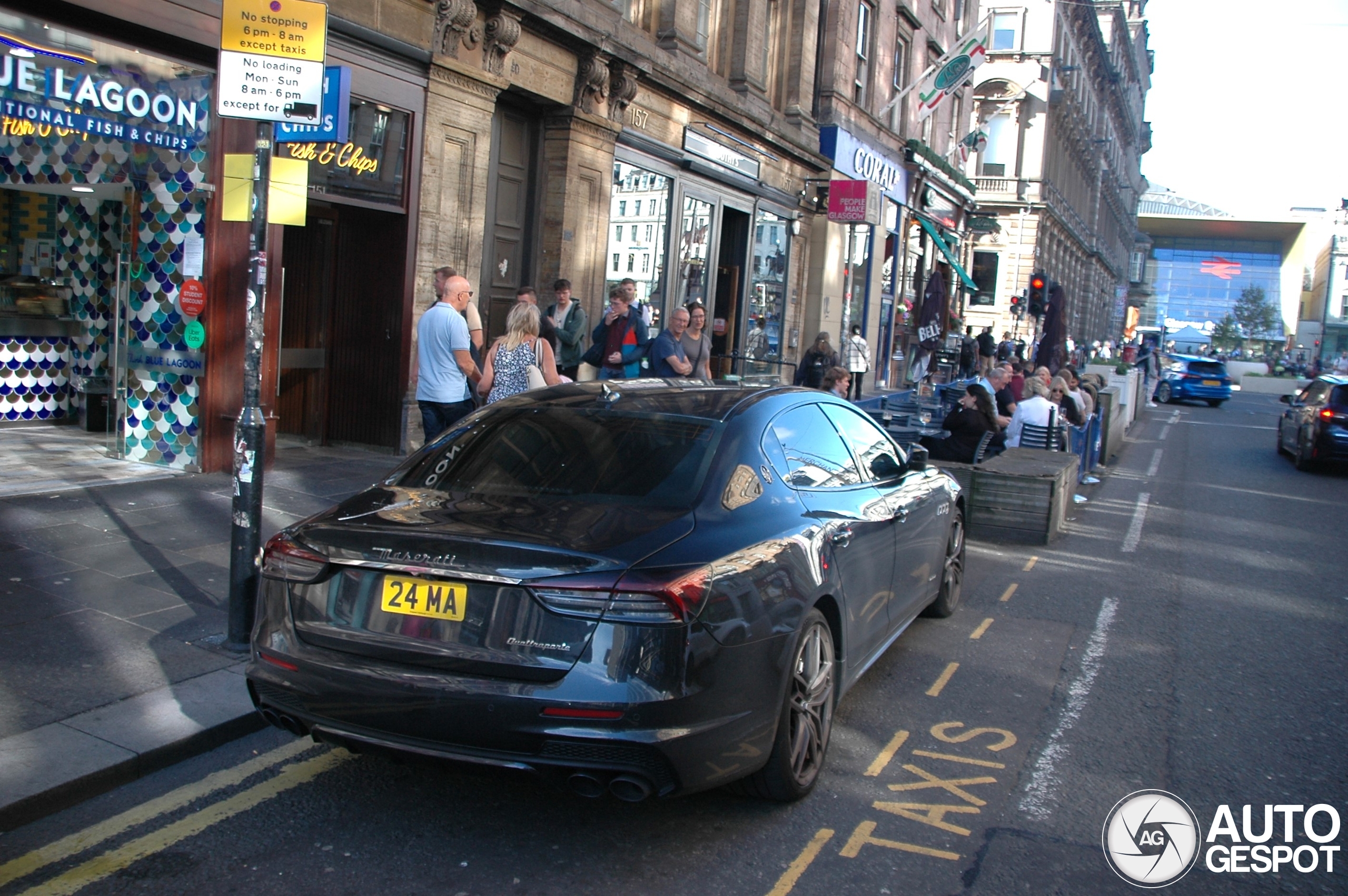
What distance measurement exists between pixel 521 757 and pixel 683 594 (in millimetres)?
697

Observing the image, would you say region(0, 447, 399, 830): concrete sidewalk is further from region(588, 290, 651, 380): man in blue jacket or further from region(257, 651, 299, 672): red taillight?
region(588, 290, 651, 380): man in blue jacket

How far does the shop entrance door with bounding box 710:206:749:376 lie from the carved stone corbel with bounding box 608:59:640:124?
529cm

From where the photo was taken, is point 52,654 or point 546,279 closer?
point 52,654

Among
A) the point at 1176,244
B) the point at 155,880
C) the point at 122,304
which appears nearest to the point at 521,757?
the point at 155,880

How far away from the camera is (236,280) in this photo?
9.29 m

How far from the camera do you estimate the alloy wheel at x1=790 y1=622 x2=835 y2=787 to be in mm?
4086

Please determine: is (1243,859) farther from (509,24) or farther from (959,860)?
(509,24)

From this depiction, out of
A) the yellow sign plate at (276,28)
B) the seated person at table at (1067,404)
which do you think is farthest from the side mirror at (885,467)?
the seated person at table at (1067,404)

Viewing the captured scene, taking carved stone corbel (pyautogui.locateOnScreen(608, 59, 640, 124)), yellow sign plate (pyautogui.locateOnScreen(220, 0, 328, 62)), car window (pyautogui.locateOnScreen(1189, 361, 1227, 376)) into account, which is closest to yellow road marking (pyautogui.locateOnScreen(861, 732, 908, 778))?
yellow sign plate (pyautogui.locateOnScreen(220, 0, 328, 62))

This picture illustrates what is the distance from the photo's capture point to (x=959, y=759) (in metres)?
4.66

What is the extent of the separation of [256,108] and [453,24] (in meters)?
6.31

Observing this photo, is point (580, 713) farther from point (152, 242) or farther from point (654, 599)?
point (152, 242)

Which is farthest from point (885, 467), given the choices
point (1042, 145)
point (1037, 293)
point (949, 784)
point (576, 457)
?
point (1042, 145)

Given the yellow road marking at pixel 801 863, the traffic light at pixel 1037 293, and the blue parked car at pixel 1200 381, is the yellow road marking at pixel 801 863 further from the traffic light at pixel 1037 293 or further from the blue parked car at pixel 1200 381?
the blue parked car at pixel 1200 381
